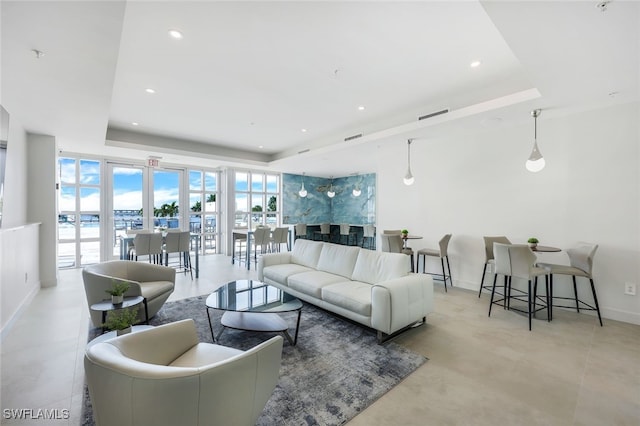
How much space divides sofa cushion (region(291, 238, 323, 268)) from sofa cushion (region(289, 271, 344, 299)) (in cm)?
39

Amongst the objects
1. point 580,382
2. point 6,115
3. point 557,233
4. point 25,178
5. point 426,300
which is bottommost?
point 580,382

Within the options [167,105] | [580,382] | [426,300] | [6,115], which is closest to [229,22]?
[167,105]

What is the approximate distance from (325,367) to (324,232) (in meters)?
7.04

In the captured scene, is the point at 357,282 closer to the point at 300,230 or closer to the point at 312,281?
the point at 312,281

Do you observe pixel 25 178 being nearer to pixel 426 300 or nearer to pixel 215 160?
pixel 215 160

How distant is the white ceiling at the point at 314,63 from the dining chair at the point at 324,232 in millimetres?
4830

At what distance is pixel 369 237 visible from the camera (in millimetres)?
9055

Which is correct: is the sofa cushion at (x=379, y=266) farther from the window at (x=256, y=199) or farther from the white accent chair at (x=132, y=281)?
the window at (x=256, y=199)

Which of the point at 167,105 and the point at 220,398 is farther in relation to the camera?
the point at 167,105

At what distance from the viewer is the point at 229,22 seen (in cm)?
229

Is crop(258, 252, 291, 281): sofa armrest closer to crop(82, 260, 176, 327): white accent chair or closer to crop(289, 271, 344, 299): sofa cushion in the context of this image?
crop(289, 271, 344, 299): sofa cushion

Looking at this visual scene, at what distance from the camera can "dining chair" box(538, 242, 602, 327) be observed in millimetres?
→ 3283

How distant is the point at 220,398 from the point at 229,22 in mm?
2622

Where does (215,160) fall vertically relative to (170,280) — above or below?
above
